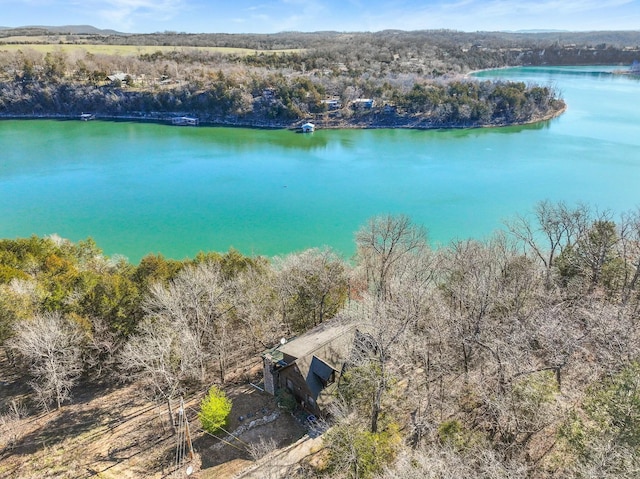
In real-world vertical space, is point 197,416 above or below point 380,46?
below

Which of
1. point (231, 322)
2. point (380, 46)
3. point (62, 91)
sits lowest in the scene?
point (231, 322)

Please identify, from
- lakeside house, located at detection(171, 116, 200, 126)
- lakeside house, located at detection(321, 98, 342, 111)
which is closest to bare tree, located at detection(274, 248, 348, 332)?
lakeside house, located at detection(321, 98, 342, 111)

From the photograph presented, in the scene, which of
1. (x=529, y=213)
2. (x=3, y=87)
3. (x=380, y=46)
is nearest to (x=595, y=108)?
(x=529, y=213)

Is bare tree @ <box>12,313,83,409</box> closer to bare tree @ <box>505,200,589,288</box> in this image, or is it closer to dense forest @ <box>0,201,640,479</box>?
dense forest @ <box>0,201,640,479</box>

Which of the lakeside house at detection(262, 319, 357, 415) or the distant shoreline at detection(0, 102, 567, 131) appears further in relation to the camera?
the distant shoreline at detection(0, 102, 567, 131)

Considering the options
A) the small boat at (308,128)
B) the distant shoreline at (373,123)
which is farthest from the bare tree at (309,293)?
the distant shoreline at (373,123)

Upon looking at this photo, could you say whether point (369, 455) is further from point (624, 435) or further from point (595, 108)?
point (595, 108)

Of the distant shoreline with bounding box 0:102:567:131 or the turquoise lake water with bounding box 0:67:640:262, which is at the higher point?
the distant shoreline with bounding box 0:102:567:131
